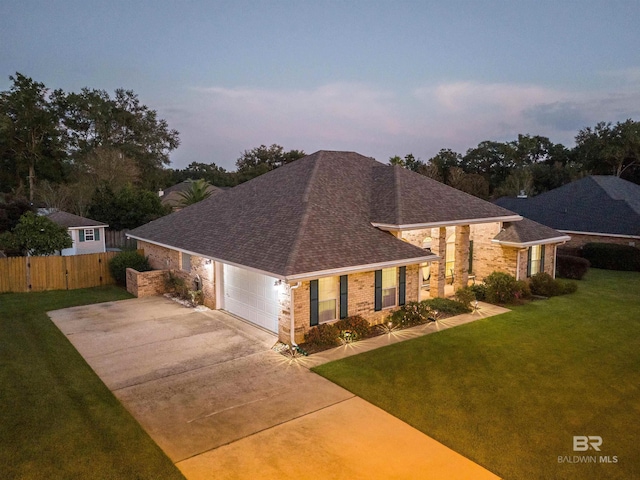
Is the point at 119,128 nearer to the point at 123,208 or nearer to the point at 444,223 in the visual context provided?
the point at 123,208

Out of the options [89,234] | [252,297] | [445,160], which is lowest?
[252,297]

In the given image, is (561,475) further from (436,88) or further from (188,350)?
(436,88)

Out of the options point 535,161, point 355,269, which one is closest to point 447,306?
point 355,269

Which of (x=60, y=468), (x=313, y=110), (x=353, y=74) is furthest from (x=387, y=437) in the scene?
(x=313, y=110)

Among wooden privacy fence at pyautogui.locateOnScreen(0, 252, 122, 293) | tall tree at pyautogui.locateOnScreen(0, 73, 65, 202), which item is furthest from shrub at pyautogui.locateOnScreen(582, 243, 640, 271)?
tall tree at pyautogui.locateOnScreen(0, 73, 65, 202)

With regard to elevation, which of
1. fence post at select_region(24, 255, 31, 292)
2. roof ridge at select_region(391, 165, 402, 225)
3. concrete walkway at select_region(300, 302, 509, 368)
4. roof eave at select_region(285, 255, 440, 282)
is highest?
roof ridge at select_region(391, 165, 402, 225)

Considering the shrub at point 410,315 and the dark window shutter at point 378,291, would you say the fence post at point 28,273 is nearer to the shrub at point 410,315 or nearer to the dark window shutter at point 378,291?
the dark window shutter at point 378,291

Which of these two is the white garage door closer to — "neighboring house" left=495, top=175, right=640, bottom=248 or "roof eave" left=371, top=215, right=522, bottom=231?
"roof eave" left=371, top=215, right=522, bottom=231
